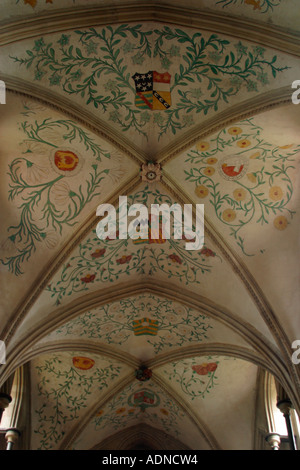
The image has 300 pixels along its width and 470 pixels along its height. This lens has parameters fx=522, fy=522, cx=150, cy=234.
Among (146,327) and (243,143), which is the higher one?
(243,143)

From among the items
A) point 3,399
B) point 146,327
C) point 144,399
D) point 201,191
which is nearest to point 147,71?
point 201,191

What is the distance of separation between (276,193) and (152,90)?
8.38 feet

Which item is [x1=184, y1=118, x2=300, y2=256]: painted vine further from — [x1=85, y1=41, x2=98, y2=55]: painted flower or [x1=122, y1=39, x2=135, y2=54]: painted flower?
[x1=85, y1=41, x2=98, y2=55]: painted flower

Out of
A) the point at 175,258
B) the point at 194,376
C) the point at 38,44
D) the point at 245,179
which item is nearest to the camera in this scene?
the point at 38,44

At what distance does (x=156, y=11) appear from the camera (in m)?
6.57

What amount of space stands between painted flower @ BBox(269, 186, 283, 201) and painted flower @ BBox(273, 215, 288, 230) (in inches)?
13.0

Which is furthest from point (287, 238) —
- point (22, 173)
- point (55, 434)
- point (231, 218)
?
point (55, 434)

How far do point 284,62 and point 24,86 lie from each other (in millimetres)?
3404

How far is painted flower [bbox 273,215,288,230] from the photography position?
8438 mm

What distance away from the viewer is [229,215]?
28.4ft

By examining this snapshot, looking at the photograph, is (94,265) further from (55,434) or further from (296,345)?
(55,434)

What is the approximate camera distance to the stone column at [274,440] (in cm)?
1021

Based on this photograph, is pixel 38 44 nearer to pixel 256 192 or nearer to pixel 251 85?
pixel 251 85

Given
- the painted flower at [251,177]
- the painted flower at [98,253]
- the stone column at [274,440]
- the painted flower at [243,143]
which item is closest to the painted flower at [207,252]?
the painted flower at [251,177]
